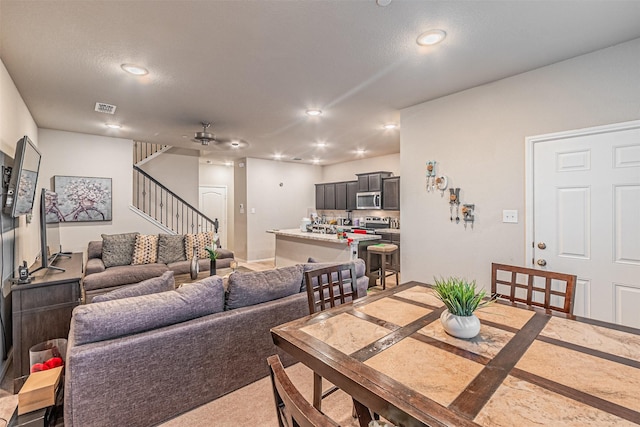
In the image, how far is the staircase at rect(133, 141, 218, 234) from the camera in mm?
5984

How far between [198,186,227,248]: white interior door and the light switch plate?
736 cm

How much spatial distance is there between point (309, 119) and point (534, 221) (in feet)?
9.99

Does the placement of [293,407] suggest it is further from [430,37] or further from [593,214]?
[593,214]

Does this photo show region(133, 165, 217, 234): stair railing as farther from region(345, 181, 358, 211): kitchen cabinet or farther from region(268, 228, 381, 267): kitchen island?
region(345, 181, 358, 211): kitchen cabinet

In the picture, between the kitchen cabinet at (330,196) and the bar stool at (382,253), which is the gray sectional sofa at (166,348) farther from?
the kitchen cabinet at (330,196)

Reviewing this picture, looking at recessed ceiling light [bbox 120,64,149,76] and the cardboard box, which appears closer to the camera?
the cardboard box

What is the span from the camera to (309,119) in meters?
4.20

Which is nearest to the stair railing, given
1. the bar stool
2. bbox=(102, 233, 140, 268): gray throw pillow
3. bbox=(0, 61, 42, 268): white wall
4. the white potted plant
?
bbox=(102, 233, 140, 268): gray throw pillow

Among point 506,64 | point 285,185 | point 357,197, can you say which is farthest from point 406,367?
point 285,185

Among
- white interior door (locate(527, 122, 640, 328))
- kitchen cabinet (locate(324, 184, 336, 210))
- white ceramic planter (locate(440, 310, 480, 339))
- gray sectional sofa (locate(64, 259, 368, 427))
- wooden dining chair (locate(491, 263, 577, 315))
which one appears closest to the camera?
white ceramic planter (locate(440, 310, 480, 339))

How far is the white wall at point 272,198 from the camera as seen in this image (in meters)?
7.15

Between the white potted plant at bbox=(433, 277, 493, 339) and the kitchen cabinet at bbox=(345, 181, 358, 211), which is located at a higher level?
the kitchen cabinet at bbox=(345, 181, 358, 211)

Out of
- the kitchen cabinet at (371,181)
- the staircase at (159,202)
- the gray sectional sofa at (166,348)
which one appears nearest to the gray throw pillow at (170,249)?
the staircase at (159,202)

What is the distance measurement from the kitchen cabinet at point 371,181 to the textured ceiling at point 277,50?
285 centimetres
